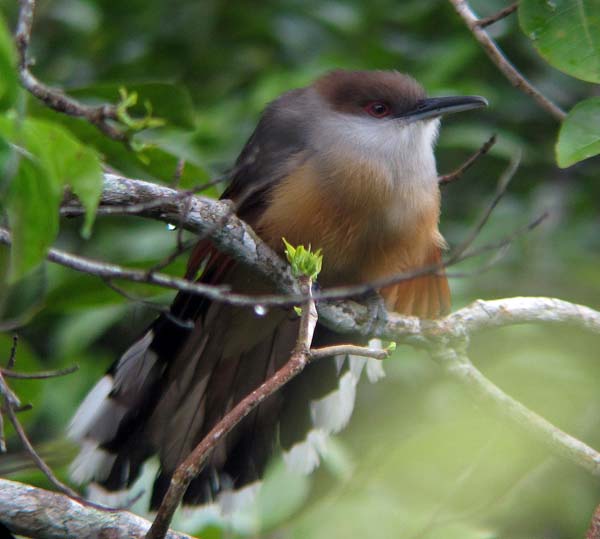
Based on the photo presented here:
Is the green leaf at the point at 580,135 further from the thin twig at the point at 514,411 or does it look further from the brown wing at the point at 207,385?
the brown wing at the point at 207,385

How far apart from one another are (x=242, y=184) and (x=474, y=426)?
2.01 metres

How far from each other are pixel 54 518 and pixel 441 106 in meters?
2.37

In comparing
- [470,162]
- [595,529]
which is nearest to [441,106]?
[470,162]

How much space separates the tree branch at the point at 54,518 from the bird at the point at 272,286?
917 millimetres

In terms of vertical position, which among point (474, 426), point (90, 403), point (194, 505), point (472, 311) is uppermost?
point (474, 426)

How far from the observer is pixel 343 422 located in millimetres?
4121

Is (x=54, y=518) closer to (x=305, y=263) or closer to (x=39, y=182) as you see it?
(x=305, y=263)

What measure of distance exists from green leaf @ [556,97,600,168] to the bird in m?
1.05

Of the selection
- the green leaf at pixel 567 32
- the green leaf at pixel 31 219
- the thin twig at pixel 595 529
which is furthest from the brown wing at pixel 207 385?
the green leaf at pixel 31 219

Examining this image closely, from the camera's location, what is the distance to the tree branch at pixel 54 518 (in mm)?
2568

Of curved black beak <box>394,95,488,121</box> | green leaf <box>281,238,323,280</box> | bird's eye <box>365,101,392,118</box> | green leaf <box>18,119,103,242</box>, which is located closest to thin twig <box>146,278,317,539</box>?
green leaf <box>281,238,323,280</box>

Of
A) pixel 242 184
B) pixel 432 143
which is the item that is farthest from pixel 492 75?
pixel 242 184

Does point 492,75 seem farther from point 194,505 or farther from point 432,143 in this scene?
point 194,505

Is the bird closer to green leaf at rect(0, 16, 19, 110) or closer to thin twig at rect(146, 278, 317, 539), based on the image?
thin twig at rect(146, 278, 317, 539)
